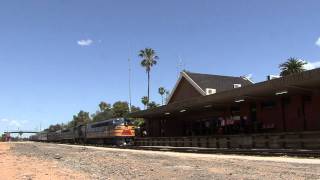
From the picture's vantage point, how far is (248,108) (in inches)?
1650

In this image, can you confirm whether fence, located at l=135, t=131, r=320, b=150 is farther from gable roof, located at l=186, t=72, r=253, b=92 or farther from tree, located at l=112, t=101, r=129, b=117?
tree, located at l=112, t=101, r=129, b=117

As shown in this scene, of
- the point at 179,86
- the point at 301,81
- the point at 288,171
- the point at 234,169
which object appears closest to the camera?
the point at 288,171

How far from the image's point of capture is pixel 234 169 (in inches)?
708

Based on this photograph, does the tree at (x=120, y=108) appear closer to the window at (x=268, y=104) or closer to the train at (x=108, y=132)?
the train at (x=108, y=132)

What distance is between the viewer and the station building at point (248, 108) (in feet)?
107

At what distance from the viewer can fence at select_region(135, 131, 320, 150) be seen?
1123 inches

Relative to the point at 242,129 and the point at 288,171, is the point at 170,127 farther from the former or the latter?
the point at 288,171

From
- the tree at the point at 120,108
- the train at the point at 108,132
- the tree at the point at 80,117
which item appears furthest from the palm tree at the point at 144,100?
the tree at the point at 80,117

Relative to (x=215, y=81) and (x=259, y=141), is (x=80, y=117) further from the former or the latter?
(x=259, y=141)

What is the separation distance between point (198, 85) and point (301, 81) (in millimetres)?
29601

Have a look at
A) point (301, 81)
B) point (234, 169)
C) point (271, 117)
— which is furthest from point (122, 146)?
point (234, 169)

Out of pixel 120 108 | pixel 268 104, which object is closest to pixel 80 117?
pixel 120 108

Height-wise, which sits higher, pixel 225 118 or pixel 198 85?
pixel 198 85

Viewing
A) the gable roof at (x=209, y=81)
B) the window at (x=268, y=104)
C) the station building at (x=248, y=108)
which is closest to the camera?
the station building at (x=248, y=108)
